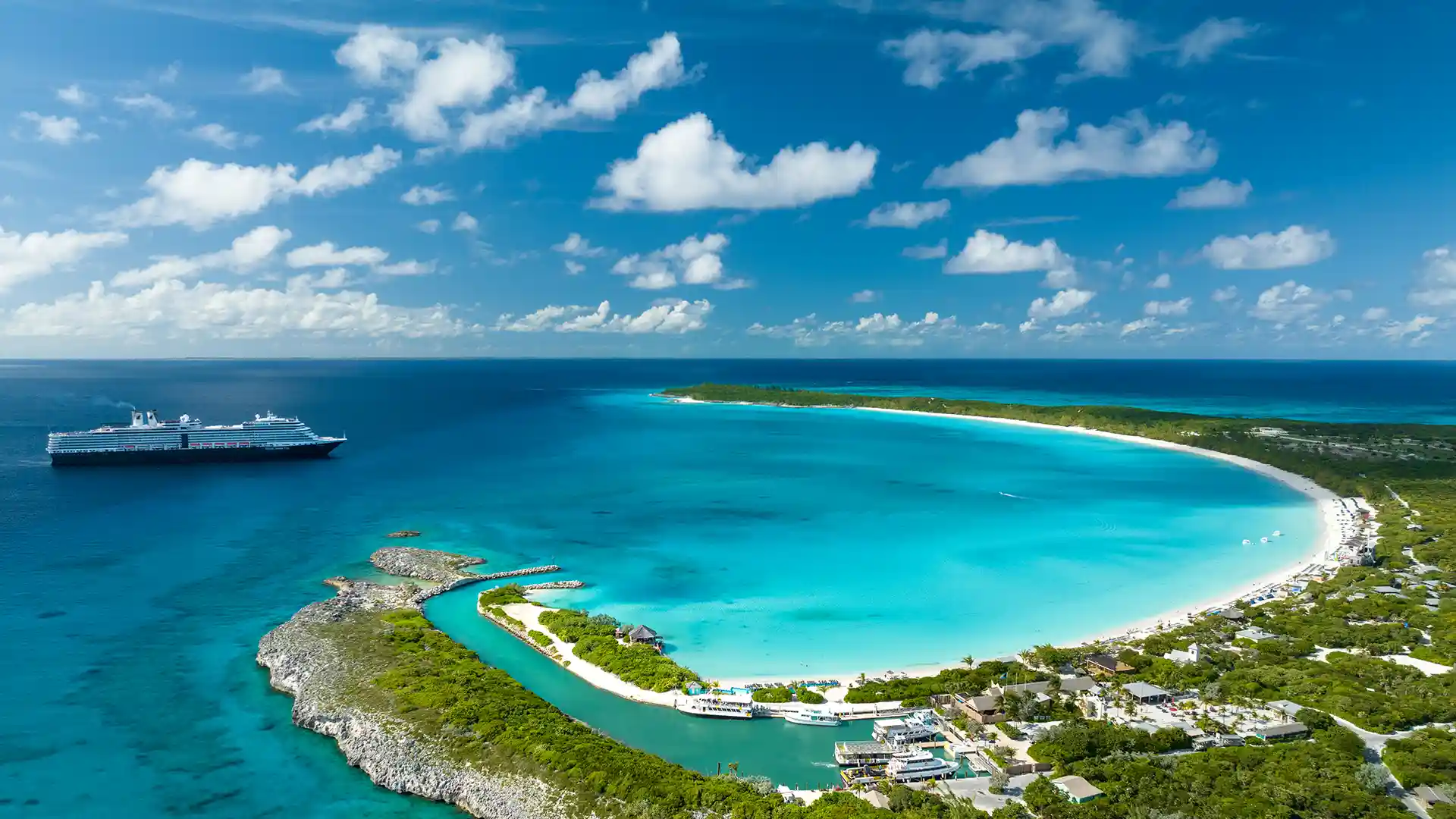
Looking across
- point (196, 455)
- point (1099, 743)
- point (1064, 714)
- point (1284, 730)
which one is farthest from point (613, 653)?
point (196, 455)

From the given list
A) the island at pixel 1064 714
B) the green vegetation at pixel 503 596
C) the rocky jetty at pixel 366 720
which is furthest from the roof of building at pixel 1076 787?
the green vegetation at pixel 503 596

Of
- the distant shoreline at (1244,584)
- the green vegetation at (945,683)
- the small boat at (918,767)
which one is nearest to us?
the small boat at (918,767)

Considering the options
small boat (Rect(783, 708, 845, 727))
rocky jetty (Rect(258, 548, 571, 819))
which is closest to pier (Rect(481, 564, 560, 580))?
→ rocky jetty (Rect(258, 548, 571, 819))

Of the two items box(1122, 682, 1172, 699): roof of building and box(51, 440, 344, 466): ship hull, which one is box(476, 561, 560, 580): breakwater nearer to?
box(1122, 682, 1172, 699): roof of building

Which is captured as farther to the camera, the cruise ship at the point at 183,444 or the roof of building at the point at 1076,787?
the cruise ship at the point at 183,444

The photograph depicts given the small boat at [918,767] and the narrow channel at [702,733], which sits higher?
the small boat at [918,767]

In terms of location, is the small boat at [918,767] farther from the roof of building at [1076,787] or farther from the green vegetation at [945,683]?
the green vegetation at [945,683]

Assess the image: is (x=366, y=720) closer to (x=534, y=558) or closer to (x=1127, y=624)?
(x=534, y=558)

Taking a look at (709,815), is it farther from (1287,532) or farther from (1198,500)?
(1198,500)
